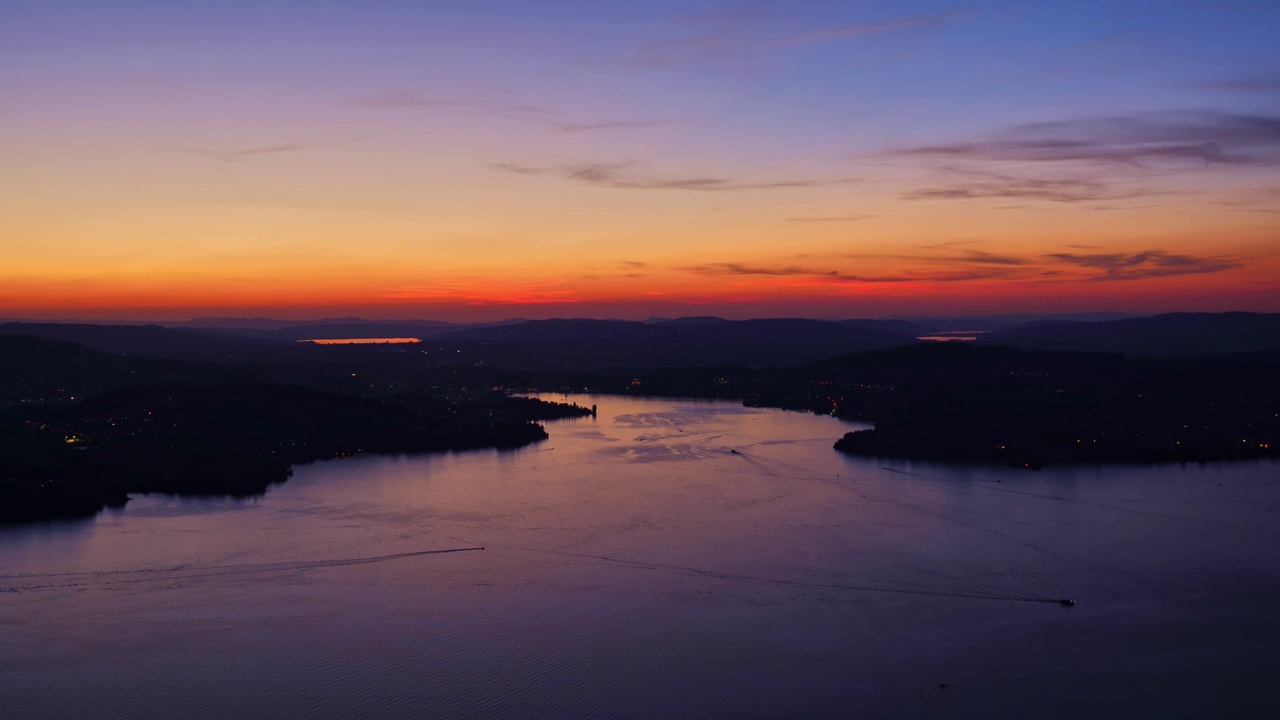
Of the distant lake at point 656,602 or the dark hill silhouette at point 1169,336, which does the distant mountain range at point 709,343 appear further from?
the distant lake at point 656,602

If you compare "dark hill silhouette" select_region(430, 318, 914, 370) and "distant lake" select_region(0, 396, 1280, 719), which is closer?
"distant lake" select_region(0, 396, 1280, 719)

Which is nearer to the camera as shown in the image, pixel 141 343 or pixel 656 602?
pixel 656 602

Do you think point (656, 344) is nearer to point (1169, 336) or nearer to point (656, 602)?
point (1169, 336)

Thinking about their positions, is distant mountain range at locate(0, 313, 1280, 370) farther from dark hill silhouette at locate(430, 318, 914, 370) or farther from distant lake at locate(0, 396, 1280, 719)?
distant lake at locate(0, 396, 1280, 719)

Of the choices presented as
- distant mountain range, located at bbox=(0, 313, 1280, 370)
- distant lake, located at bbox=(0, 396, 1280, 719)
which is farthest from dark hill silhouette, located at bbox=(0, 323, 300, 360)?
distant lake, located at bbox=(0, 396, 1280, 719)

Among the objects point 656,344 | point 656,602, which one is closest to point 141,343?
point 656,344

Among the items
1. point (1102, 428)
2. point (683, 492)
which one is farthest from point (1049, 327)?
point (683, 492)
